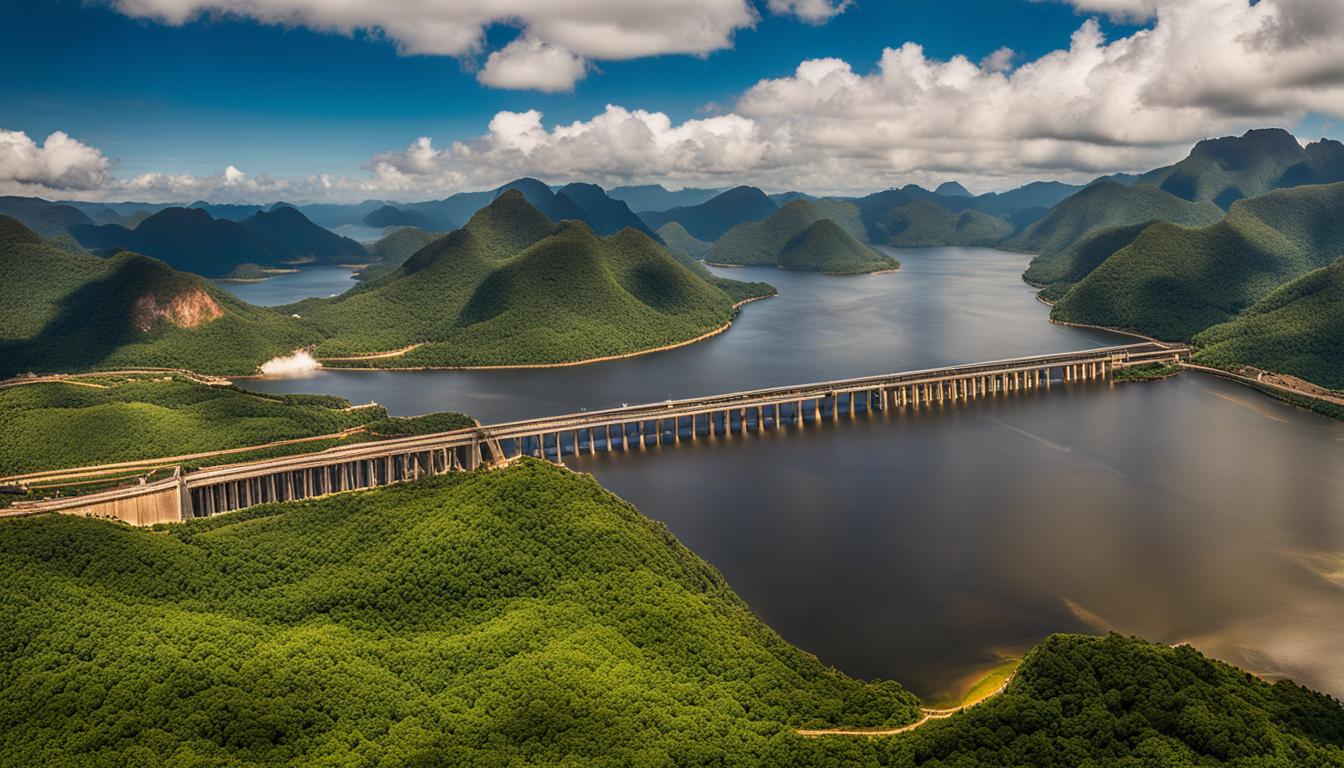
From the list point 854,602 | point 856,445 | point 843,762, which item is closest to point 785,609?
point 854,602

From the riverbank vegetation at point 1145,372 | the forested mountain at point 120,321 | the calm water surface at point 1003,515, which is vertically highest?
the forested mountain at point 120,321

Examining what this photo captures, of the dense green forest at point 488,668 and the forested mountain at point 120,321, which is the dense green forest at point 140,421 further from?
the forested mountain at point 120,321

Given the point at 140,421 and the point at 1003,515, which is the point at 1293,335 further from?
the point at 140,421

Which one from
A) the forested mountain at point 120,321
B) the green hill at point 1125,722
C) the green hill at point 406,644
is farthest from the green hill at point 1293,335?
the forested mountain at point 120,321

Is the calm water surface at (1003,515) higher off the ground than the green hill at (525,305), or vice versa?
the green hill at (525,305)

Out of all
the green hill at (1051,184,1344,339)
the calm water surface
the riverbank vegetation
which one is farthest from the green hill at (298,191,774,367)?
the green hill at (1051,184,1344,339)

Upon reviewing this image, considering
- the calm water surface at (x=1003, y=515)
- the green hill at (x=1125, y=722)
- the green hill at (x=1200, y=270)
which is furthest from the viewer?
the green hill at (x=1200, y=270)

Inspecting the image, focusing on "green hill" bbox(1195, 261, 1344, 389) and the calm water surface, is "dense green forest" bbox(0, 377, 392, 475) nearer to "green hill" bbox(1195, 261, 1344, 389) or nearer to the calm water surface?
the calm water surface
